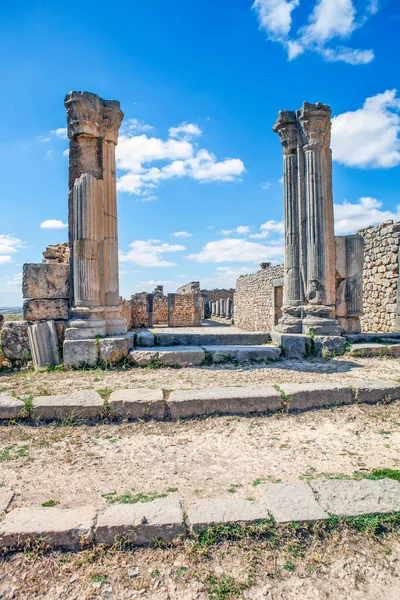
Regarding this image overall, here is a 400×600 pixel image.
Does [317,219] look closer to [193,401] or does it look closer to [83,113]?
[83,113]

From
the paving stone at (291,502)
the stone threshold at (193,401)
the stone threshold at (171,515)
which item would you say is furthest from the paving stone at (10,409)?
the paving stone at (291,502)

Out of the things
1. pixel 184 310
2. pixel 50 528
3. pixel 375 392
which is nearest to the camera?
pixel 50 528

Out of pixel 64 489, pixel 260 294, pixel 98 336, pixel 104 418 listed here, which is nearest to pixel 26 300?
pixel 98 336

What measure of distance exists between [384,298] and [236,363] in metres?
7.74

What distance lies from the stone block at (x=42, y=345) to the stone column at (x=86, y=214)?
0.30 meters

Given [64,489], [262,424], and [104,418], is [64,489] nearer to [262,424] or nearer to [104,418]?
[104,418]

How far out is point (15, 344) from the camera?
5.87 meters

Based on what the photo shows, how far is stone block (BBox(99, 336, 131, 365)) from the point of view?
5691 mm

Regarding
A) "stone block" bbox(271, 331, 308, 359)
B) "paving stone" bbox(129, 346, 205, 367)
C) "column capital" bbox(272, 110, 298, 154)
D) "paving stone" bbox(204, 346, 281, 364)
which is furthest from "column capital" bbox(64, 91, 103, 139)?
"stone block" bbox(271, 331, 308, 359)

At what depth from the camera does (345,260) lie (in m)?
7.14

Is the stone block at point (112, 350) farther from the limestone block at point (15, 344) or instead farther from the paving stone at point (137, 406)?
the paving stone at point (137, 406)

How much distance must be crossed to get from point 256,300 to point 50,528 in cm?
1713

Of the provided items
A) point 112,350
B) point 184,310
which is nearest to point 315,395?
point 112,350

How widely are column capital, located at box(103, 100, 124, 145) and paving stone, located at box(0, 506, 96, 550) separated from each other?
5.79m
